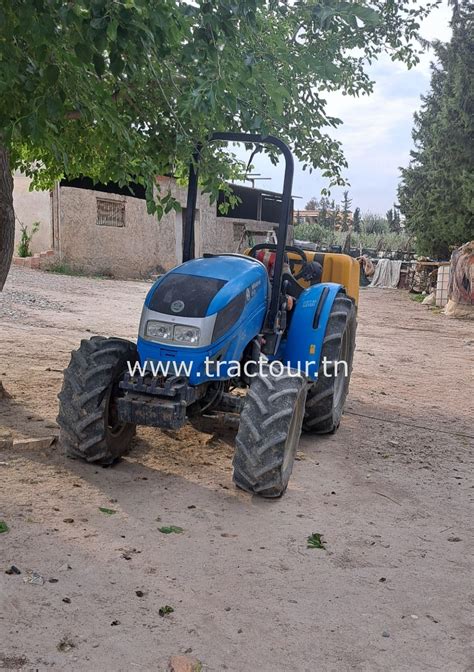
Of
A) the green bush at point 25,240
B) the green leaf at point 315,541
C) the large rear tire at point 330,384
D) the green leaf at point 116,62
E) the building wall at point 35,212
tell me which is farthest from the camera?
the green bush at point 25,240

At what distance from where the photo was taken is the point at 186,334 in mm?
4191

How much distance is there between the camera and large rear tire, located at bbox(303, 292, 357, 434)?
17.5ft

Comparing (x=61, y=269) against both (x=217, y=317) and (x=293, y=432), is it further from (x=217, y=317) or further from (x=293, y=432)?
(x=293, y=432)

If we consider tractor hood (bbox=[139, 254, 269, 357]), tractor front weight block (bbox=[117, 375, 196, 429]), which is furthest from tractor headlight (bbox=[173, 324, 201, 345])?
tractor front weight block (bbox=[117, 375, 196, 429])

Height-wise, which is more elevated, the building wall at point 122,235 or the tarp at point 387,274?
the building wall at point 122,235

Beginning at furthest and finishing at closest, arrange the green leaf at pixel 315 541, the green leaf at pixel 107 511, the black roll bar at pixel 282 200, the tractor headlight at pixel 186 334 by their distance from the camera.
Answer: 1. the black roll bar at pixel 282 200
2. the tractor headlight at pixel 186 334
3. the green leaf at pixel 107 511
4. the green leaf at pixel 315 541

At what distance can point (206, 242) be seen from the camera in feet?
84.1

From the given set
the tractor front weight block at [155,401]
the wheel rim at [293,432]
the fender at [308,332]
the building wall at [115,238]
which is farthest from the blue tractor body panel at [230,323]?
the building wall at [115,238]

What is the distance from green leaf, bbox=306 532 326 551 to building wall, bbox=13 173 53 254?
16.6 m

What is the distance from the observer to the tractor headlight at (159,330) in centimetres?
423

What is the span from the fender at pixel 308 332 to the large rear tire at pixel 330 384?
0.43 feet

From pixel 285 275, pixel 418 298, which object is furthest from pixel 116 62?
pixel 418 298

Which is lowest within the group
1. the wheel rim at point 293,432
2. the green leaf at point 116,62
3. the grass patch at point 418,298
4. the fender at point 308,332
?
the grass patch at point 418,298

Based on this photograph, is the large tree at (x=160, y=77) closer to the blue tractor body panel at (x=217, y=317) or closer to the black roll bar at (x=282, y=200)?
the black roll bar at (x=282, y=200)
